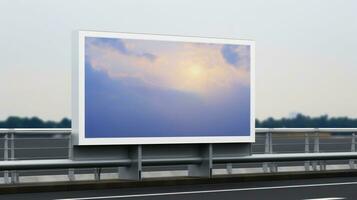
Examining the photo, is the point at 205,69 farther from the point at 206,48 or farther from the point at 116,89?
the point at 116,89

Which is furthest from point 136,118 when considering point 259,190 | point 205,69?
point 259,190

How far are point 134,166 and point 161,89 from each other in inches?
62.7

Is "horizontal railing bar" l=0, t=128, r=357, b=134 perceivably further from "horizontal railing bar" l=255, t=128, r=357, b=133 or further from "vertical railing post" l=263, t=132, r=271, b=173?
"vertical railing post" l=263, t=132, r=271, b=173

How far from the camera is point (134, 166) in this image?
16.7 meters

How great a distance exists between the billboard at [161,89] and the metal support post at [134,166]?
9.2 inches

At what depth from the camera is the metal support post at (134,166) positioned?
1653 centimetres

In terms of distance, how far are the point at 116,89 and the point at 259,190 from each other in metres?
3.36

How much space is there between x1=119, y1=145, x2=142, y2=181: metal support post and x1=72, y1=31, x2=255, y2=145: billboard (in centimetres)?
23

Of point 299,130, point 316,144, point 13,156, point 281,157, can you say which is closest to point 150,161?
point 13,156

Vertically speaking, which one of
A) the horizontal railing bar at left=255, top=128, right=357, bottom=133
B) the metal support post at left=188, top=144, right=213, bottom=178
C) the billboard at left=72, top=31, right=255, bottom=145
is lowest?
the metal support post at left=188, top=144, right=213, bottom=178

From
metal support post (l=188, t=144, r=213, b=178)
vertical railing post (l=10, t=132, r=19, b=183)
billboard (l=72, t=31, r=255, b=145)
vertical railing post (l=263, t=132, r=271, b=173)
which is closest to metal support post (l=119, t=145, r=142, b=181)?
billboard (l=72, t=31, r=255, b=145)

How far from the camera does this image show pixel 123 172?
17156mm

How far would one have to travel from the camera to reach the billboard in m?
16.2

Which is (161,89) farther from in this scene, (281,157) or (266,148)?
(266,148)
